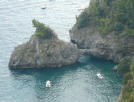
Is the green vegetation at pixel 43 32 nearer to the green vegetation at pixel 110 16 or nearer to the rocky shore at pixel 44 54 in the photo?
the rocky shore at pixel 44 54

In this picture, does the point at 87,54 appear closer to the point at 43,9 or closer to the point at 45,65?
the point at 45,65

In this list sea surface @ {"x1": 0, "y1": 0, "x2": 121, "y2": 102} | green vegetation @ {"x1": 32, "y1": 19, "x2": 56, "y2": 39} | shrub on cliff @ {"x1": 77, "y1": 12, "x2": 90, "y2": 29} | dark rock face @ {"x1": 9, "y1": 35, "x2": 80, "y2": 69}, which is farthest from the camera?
shrub on cliff @ {"x1": 77, "y1": 12, "x2": 90, "y2": 29}

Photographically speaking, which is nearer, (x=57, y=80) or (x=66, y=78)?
(x=57, y=80)

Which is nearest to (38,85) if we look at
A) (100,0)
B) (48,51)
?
(48,51)

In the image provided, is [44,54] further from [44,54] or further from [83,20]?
[83,20]

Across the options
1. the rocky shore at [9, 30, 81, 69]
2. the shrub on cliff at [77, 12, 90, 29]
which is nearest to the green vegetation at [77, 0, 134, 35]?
the shrub on cliff at [77, 12, 90, 29]

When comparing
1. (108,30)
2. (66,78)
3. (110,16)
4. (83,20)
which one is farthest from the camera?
(83,20)

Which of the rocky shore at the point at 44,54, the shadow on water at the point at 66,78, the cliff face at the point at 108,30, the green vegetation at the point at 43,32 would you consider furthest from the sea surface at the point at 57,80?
the green vegetation at the point at 43,32

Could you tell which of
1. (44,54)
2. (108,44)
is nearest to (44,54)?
(44,54)

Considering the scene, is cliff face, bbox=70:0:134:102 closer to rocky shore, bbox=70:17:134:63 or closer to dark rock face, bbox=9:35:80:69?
rocky shore, bbox=70:17:134:63
